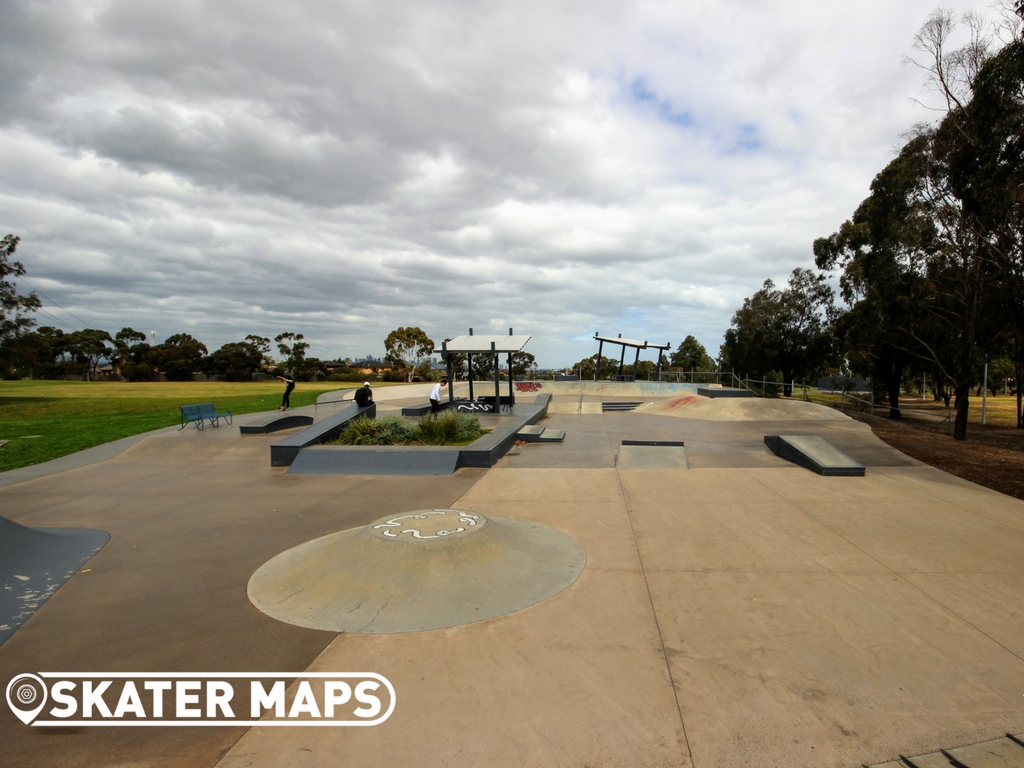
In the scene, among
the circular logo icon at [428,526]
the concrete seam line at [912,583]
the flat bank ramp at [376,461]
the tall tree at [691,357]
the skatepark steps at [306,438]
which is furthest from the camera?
the tall tree at [691,357]

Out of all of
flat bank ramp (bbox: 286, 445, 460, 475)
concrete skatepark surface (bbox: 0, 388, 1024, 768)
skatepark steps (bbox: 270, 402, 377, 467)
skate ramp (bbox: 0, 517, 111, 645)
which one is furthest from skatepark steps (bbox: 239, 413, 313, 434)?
skate ramp (bbox: 0, 517, 111, 645)

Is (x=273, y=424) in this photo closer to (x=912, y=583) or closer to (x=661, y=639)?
(x=661, y=639)

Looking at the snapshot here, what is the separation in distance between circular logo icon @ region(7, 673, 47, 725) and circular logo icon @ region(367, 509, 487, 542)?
2403 mm

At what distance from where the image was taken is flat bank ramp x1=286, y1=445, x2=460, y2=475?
31.4 ft

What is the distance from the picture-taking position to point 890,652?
344 cm

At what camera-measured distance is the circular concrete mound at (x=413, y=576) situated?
3963 mm

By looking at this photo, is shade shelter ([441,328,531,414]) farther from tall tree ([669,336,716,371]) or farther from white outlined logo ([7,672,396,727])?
tall tree ([669,336,716,371])

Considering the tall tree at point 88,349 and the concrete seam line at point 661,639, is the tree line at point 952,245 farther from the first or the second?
the tall tree at point 88,349

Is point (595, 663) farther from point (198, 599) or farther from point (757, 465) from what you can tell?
point (757, 465)

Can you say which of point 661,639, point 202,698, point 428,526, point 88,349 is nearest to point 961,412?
point 661,639

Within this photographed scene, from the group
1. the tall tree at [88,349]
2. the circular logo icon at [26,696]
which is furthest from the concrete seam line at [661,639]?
the tall tree at [88,349]

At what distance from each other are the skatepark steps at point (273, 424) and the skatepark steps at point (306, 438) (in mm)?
2579

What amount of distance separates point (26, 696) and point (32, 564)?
260 centimetres

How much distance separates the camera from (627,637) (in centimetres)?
364
